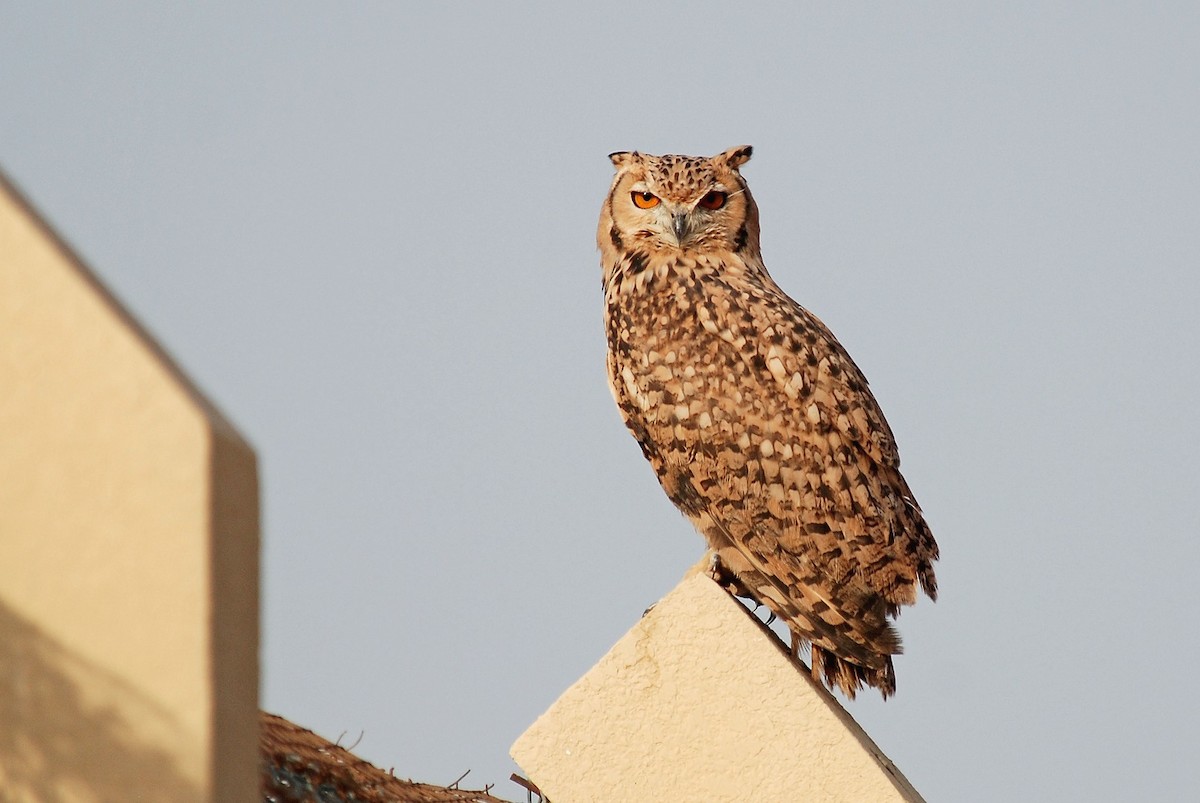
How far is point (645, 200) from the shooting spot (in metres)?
7.63

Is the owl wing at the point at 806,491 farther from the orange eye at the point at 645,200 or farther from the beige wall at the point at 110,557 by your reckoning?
the beige wall at the point at 110,557

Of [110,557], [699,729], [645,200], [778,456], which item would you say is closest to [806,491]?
[778,456]

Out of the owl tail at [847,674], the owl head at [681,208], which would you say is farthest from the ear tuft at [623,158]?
the owl tail at [847,674]

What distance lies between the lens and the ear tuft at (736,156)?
7848 millimetres

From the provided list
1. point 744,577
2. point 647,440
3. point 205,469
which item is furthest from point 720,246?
point 205,469

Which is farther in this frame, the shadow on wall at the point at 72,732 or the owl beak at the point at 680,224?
the owl beak at the point at 680,224

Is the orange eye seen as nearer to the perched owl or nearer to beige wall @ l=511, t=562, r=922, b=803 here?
the perched owl

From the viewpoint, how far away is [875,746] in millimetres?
6078

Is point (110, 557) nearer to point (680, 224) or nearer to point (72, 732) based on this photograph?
point (72, 732)

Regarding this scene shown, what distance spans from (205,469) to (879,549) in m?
4.04

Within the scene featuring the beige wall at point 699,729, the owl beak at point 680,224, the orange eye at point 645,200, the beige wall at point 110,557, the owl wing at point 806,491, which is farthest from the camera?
the orange eye at point 645,200

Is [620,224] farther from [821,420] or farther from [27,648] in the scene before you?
[27,648]

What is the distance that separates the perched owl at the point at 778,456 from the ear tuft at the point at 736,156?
846mm

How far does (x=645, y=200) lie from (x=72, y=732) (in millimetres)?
4881
